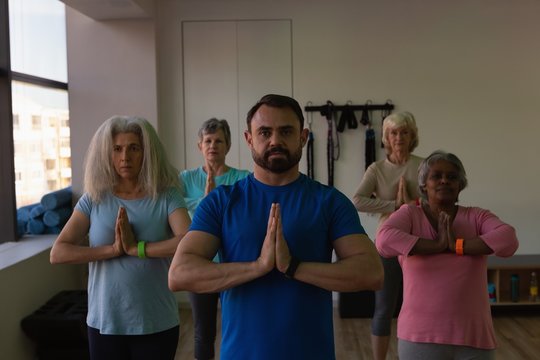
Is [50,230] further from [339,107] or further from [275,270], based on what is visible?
[275,270]

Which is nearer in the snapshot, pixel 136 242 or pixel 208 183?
pixel 136 242

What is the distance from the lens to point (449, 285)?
2143 millimetres

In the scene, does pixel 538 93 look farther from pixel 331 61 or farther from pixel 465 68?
pixel 331 61

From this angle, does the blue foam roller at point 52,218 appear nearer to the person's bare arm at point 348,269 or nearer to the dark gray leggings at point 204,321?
the dark gray leggings at point 204,321

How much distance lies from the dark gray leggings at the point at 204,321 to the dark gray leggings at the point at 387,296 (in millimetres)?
896

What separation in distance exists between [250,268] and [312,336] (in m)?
0.25

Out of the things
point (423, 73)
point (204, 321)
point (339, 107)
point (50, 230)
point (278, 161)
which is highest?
point (423, 73)

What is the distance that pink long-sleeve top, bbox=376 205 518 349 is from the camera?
6.91 ft

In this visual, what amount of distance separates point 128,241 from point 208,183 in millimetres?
1094

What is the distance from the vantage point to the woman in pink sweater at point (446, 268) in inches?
83.0

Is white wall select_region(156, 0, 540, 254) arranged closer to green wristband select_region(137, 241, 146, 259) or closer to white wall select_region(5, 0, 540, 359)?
white wall select_region(5, 0, 540, 359)

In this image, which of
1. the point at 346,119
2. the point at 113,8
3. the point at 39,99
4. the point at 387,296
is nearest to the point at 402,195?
the point at 387,296

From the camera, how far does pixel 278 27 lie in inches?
203

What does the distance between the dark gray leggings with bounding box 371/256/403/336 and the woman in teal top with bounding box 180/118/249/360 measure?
89 cm
